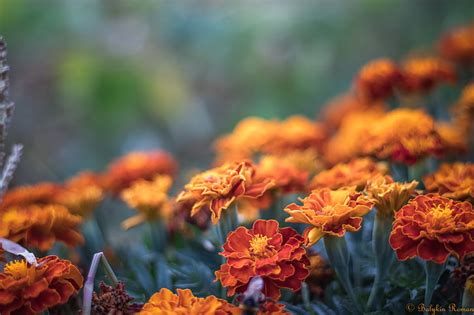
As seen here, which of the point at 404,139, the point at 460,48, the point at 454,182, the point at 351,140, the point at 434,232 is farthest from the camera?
the point at 460,48

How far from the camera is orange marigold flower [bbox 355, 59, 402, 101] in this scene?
0.97m

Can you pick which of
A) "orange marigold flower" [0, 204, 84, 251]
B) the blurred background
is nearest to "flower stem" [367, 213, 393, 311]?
"orange marigold flower" [0, 204, 84, 251]

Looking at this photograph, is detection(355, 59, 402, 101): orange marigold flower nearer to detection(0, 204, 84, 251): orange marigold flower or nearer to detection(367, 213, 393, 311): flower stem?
detection(367, 213, 393, 311): flower stem

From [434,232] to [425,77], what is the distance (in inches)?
19.1

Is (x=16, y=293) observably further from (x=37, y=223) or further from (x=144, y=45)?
(x=144, y=45)

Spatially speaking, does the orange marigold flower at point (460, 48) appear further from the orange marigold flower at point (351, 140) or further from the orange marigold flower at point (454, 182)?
the orange marigold flower at point (454, 182)

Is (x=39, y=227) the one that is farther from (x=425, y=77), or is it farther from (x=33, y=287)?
(x=425, y=77)

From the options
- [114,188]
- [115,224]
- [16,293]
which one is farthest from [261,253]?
[115,224]

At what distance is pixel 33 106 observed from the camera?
2.02 meters

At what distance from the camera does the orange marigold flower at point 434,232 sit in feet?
1.74

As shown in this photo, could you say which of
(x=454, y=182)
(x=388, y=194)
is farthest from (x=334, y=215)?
(x=454, y=182)

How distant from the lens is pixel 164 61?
1979 mm

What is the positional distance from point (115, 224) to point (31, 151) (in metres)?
0.57

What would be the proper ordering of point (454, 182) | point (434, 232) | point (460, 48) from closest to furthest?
point (434, 232) < point (454, 182) < point (460, 48)
